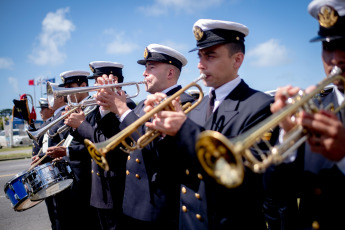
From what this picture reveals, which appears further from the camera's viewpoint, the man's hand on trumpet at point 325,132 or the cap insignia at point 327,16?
the cap insignia at point 327,16

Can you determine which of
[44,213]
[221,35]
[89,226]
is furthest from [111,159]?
[44,213]

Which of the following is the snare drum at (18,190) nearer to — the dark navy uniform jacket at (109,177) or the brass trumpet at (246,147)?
the dark navy uniform jacket at (109,177)

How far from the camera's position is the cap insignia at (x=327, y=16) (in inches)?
65.9

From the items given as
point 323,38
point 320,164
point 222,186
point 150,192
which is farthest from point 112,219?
point 323,38

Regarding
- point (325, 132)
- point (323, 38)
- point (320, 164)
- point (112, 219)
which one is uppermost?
point (323, 38)

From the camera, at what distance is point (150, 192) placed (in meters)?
2.74

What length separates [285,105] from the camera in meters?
1.49

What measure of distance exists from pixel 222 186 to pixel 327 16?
4.62 ft

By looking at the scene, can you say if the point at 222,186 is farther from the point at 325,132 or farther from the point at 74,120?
the point at 74,120

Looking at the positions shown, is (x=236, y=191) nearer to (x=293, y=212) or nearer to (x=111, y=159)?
(x=293, y=212)

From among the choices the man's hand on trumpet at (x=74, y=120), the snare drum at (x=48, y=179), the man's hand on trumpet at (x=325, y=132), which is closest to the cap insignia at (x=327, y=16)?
the man's hand on trumpet at (x=325, y=132)

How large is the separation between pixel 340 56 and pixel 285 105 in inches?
20.4

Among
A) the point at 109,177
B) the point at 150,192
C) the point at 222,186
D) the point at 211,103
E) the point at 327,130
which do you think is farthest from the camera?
the point at 109,177

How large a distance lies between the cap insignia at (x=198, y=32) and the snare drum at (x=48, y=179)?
9.89 feet
